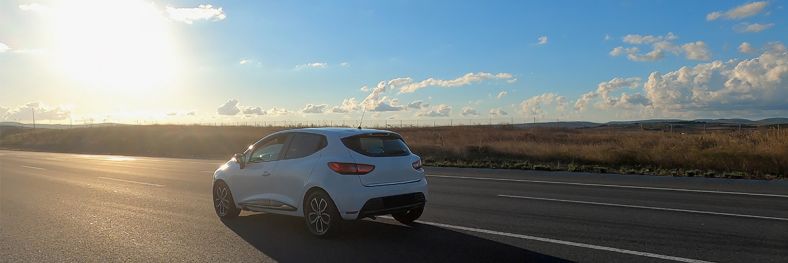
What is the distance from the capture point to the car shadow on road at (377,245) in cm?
656

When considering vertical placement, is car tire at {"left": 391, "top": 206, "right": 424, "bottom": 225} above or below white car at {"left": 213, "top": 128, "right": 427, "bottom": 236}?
below

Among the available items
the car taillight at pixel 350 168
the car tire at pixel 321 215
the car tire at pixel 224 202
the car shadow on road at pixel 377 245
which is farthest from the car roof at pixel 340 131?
the car tire at pixel 224 202

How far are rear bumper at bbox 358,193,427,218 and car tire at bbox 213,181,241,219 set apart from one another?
283cm

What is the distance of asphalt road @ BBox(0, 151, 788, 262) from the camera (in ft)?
22.2

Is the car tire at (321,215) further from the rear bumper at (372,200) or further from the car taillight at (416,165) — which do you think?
the car taillight at (416,165)

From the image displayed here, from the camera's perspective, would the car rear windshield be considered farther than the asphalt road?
Yes

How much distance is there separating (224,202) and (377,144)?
303 centimetres

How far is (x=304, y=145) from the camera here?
26.9ft

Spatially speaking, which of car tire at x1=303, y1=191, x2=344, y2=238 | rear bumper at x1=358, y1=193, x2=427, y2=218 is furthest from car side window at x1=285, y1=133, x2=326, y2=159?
rear bumper at x1=358, y1=193, x2=427, y2=218

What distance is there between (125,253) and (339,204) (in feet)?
8.34

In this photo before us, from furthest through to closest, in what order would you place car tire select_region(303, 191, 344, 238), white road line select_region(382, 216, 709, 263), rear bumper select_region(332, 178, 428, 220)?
car tire select_region(303, 191, 344, 238) < rear bumper select_region(332, 178, 428, 220) < white road line select_region(382, 216, 709, 263)

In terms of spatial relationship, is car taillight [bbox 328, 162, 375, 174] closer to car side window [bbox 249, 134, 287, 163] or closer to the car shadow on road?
the car shadow on road

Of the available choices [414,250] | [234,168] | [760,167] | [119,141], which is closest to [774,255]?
[414,250]

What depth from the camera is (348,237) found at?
7.82m
